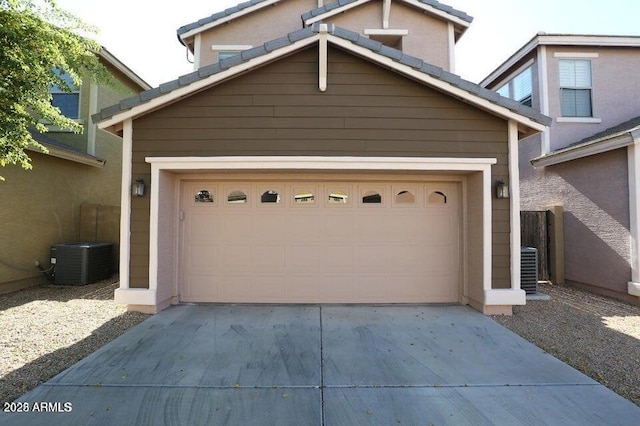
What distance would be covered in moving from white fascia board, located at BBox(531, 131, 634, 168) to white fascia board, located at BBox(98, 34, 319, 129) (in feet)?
19.2

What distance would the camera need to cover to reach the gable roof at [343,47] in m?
5.37

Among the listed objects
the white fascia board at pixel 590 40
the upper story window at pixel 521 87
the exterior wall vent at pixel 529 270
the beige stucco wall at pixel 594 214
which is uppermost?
the white fascia board at pixel 590 40

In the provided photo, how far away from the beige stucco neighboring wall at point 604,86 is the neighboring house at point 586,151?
0.02 m

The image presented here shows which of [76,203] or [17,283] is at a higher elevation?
[76,203]

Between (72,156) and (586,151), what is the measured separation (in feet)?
37.9

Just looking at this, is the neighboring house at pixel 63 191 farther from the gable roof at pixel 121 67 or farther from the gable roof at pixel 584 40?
the gable roof at pixel 584 40

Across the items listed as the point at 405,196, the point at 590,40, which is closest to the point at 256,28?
the point at 405,196

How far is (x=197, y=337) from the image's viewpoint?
4582 mm

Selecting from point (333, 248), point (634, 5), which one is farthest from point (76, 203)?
point (634, 5)

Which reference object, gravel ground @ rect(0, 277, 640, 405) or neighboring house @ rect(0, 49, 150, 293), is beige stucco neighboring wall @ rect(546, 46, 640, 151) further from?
neighboring house @ rect(0, 49, 150, 293)

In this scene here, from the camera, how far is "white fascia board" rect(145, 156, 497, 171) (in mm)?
5527

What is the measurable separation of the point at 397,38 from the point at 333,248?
19.2 feet

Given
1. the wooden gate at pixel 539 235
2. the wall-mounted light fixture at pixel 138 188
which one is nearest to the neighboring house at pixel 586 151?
the wooden gate at pixel 539 235

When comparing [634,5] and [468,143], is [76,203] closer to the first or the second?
[468,143]
